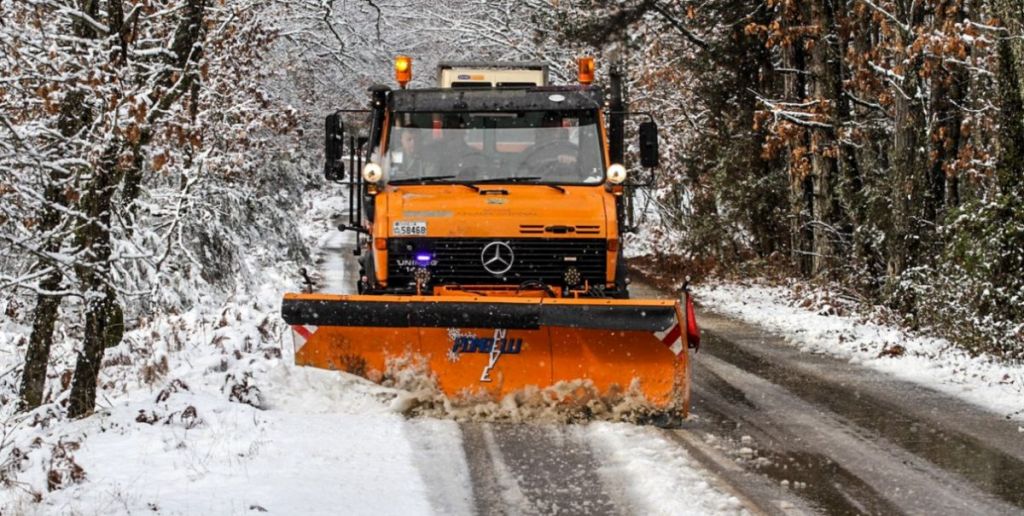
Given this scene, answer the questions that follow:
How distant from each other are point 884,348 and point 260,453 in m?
6.84

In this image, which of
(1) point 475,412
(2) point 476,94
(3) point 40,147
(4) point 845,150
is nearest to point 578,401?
(1) point 475,412

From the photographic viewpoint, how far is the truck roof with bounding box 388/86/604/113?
940 cm

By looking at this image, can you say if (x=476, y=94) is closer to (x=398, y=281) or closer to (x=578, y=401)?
(x=398, y=281)

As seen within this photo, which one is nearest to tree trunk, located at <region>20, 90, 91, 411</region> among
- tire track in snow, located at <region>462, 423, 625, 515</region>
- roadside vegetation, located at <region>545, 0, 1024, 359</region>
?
tire track in snow, located at <region>462, 423, 625, 515</region>

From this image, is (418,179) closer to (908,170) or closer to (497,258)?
(497,258)

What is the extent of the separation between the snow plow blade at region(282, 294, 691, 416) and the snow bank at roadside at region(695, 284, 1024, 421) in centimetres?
268

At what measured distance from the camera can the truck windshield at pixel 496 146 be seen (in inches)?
364

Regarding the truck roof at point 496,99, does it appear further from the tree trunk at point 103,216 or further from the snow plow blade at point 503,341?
the snow plow blade at point 503,341

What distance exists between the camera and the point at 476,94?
9445 millimetres

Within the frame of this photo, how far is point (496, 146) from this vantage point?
9.31 m

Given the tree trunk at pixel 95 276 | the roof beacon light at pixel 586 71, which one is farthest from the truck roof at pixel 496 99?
the tree trunk at pixel 95 276

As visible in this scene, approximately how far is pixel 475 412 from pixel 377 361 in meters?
0.86

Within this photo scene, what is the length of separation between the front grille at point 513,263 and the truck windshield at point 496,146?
76 cm

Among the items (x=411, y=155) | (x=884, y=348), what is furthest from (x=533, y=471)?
(x=884, y=348)
